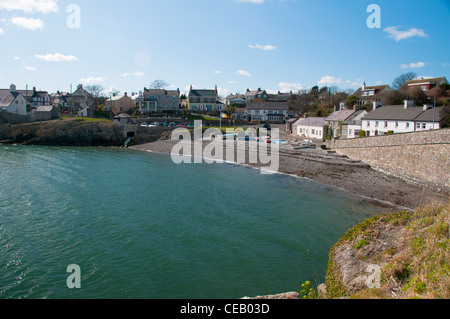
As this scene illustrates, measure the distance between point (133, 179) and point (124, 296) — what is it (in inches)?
826

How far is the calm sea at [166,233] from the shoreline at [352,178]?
2228 mm

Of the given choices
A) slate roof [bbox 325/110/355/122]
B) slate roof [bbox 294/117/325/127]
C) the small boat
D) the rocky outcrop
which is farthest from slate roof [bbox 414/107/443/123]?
the rocky outcrop

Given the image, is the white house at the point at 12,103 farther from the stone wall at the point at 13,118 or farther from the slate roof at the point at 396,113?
the slate roof at the point at 396,113

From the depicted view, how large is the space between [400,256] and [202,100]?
78830 millimetres

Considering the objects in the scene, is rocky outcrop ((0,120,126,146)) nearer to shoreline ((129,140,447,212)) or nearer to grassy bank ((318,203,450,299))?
shoreline ((129,140,447,212))

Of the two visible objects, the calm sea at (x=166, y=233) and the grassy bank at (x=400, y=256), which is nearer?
the grassy bank at (x=400, y=256)

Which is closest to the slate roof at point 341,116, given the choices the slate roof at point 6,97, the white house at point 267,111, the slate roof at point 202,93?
the white house at point 267,111

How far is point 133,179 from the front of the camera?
32.6m

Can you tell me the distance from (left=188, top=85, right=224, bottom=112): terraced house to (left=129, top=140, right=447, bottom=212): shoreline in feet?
133

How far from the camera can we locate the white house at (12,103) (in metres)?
64.7

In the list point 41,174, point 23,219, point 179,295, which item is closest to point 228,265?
point 179,295

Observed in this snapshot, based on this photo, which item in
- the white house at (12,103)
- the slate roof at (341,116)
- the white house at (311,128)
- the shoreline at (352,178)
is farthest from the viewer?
the white house at (12,103)

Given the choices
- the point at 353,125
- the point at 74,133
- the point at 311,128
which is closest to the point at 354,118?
the point at 353,125

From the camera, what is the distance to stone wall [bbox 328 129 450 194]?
26172 mm
